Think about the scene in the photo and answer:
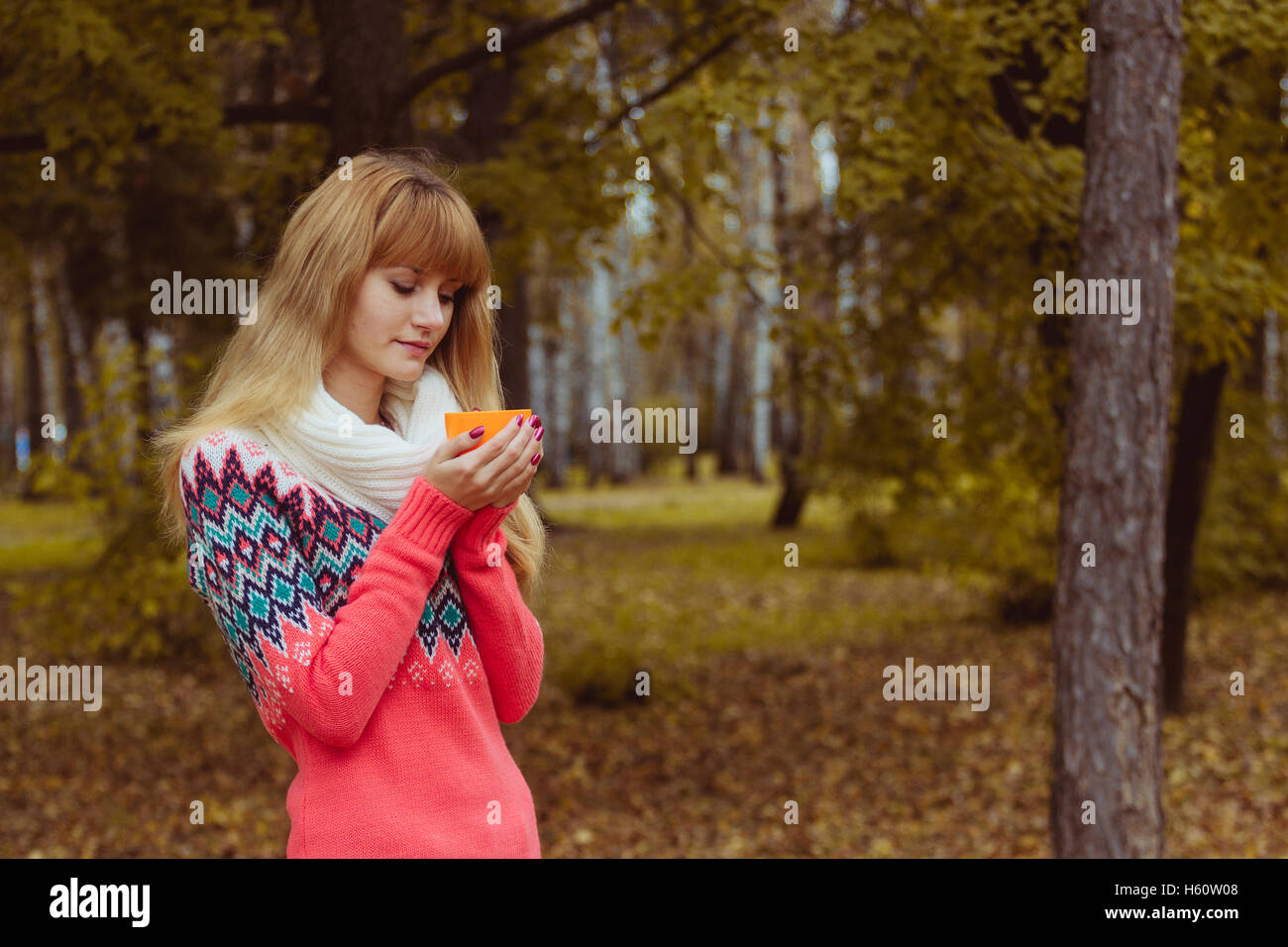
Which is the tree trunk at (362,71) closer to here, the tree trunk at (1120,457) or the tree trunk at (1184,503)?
the tree trunk at (1120,457)

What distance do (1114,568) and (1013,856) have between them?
8.81ft

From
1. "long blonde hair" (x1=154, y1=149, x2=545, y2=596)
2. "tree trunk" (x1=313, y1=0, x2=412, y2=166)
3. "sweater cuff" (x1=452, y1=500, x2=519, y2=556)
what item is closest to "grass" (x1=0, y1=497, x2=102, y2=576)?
"tree trunk" (x1=313, y1=0, x2=412, y2=166)

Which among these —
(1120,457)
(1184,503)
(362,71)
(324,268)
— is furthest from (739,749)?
(324,268)

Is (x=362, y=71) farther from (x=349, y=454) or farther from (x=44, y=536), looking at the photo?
(x=44, y=536)

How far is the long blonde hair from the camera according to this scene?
163 cm

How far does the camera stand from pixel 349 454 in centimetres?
159

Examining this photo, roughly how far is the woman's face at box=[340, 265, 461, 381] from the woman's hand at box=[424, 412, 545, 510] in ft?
0.68

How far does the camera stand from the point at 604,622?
10648 millimetres

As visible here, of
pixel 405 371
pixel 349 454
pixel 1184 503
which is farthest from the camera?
pixel 1184 503

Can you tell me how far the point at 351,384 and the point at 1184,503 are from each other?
22.8 ft

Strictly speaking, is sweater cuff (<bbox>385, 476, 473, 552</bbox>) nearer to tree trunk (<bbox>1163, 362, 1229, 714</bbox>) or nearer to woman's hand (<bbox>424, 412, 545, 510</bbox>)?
woman's hand (<bbox>424, 412, 545, 510</bbox>)

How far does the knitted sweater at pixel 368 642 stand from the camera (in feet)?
4.90

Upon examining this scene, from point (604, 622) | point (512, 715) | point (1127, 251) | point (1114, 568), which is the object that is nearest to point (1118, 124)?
point (1127, 251)

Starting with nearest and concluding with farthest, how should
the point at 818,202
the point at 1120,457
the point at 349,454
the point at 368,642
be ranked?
the point at 368,642 → the point at 349,454 → the point at 1120,457 → the point at 818,202
